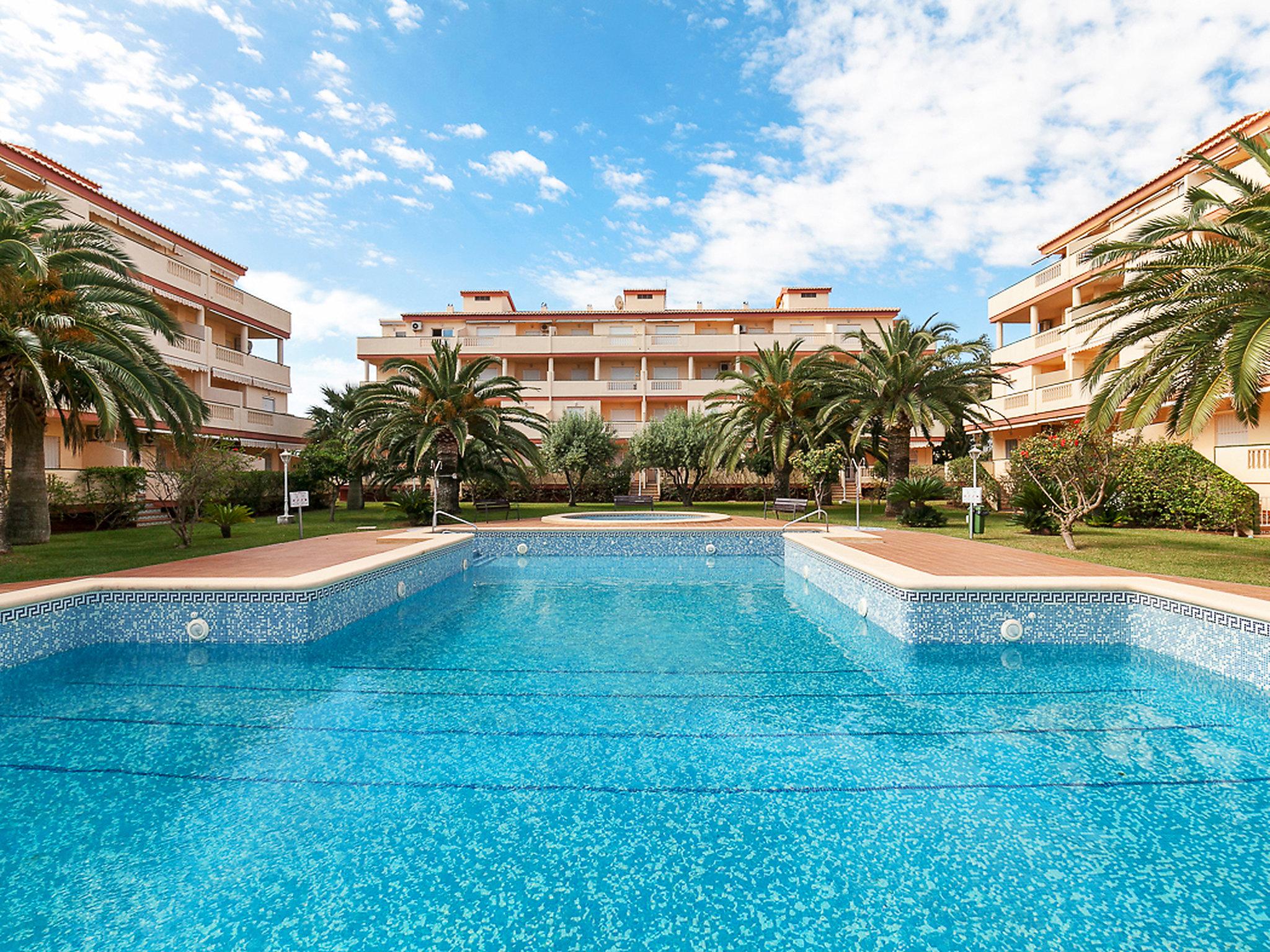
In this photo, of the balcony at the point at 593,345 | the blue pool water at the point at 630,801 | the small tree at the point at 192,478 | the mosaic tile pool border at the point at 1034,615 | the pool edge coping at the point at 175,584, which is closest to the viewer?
the blue pool water at the point at 630,801

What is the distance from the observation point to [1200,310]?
901cm

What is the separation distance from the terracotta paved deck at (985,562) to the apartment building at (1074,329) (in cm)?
877

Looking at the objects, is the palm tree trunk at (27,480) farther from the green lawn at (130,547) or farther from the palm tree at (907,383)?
the palm tree at (907,383)

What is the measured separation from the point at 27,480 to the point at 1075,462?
2127cm

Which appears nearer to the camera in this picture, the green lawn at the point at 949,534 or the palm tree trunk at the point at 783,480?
the green lawn at the point at 949,534

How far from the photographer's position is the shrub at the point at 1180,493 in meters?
14.2

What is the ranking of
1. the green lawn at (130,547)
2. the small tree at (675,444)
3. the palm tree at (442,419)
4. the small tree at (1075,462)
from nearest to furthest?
1. the green lawn at (130,547)
2. the small tree at (1075,462)
3. the palm tree at (442,419)
4. the small tree at (675,444)

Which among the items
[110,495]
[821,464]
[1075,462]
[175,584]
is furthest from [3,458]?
[1075,462]

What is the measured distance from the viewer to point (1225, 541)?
12938 millimetres

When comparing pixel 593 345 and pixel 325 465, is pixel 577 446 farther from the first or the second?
pixel 593 345

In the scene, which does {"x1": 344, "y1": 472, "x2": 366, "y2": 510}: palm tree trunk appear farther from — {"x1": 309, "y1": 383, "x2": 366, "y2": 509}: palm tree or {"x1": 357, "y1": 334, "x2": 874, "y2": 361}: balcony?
{"x1": 357, "y1": 334, "x2": 874, "y2": 361}: balcony

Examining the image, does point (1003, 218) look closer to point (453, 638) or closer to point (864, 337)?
point (864, 337)

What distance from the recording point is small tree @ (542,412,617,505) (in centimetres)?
2511

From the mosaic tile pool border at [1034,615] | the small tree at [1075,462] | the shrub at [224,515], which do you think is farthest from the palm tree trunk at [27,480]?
the small tree at [1075,462]
